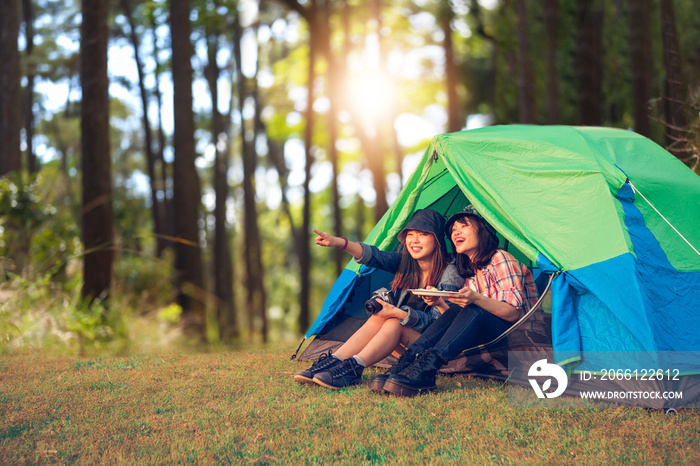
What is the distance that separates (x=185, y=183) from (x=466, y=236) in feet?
17.5

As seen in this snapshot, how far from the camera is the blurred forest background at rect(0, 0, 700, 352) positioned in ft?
23.6

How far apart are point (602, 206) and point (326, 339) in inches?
95.8

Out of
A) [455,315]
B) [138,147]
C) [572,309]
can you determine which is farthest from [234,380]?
[138,147]

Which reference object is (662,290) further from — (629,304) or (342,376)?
(342,376)

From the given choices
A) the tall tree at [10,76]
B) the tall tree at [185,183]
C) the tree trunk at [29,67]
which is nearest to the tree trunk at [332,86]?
the tall tree at [185,183]

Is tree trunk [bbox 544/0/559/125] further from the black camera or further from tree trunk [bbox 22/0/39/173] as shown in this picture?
tree trunk [bbox 22/0/39/173]

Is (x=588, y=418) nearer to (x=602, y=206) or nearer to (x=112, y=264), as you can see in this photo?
(x=602, y=206)

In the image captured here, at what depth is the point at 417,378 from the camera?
12.2 ft

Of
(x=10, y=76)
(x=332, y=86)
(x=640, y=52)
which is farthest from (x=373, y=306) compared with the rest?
(x=332, y=86)

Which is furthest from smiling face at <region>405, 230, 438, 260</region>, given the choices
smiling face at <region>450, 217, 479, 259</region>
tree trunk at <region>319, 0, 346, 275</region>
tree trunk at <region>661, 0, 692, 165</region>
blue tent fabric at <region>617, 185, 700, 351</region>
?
tree trunk at <region>319, 0, 346, 275</region>

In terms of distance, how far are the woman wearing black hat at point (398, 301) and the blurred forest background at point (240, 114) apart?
2.23 m

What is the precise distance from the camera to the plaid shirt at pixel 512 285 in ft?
13.0

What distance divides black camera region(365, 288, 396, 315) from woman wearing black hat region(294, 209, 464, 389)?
28mm

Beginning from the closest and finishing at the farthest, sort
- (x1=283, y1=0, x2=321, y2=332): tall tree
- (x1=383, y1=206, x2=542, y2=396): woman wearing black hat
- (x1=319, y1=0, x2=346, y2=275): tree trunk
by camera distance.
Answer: (x1=383, y1=206, x2=542, y2=396): woman wearing black hat → (x1=283, y1=0, x2=321, y2=332): tall tree → (x1=319, y1=0, x2=346, y2=275): tree trunk
